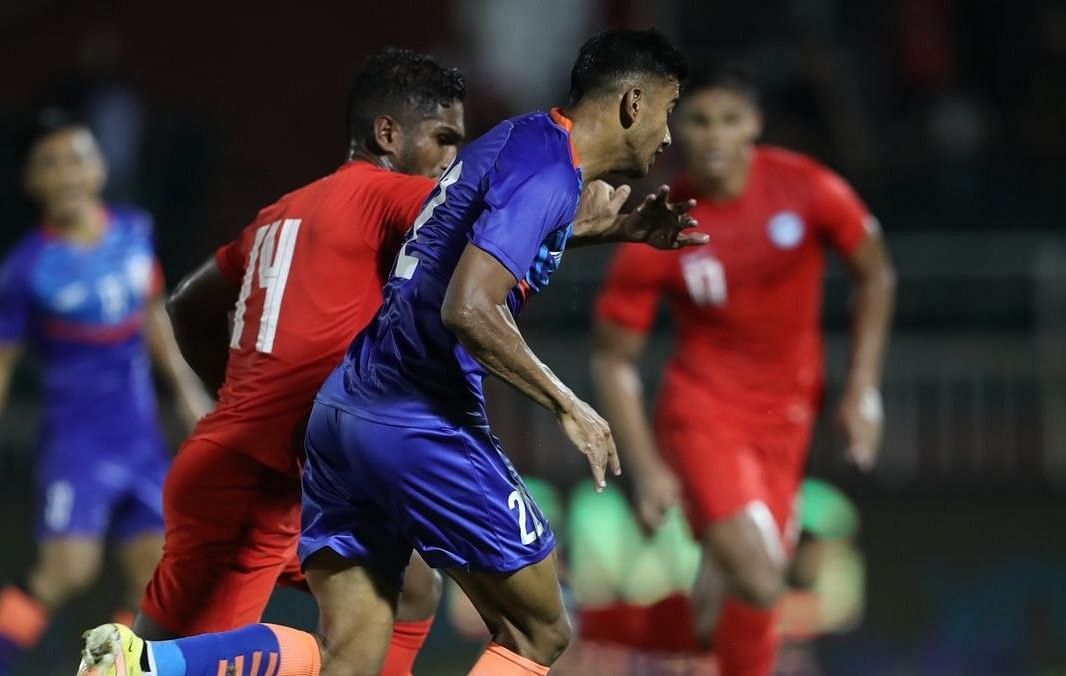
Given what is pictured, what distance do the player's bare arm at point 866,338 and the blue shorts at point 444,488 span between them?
2.79 meters

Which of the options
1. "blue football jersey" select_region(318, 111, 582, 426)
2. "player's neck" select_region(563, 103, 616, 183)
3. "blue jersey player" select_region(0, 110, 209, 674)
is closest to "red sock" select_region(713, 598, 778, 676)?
"blue jersey player" select_region(0, 110, 209, 674)

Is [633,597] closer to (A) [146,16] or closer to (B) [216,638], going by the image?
(B) [216,638]

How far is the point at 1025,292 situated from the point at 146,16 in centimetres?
855

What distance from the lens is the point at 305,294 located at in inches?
201

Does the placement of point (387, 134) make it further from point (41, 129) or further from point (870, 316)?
point (41, 129)

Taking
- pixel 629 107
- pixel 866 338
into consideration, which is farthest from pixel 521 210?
pixel 866 338

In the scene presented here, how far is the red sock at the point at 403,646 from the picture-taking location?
18.0 ft

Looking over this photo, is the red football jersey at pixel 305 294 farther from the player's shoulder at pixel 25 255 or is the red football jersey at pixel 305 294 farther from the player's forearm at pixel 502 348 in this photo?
the player's shoulder at pixel 25 255

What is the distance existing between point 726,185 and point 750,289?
0.44 metres

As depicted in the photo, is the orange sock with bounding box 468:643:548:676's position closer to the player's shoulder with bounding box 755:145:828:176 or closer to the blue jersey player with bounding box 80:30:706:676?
the blue jersey player with bounding box 80:30:706:676

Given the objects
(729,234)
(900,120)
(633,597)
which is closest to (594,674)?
(633,597)

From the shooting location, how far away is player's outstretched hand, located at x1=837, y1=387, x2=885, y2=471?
23.4 ft

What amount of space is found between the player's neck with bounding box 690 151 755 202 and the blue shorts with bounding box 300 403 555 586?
3032mm

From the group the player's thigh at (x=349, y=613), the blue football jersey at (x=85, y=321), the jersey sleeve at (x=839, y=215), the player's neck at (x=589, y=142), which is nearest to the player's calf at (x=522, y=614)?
the player's thigh at (x=349, y=613)
